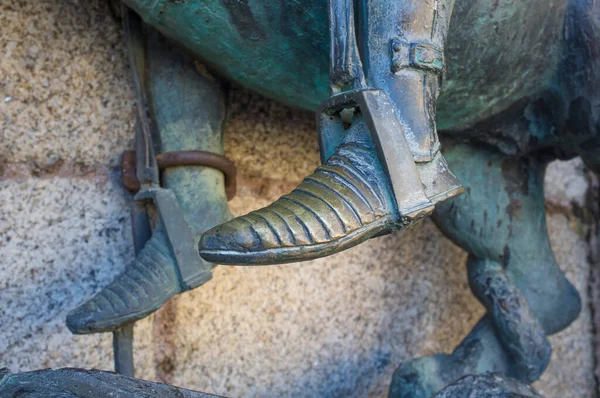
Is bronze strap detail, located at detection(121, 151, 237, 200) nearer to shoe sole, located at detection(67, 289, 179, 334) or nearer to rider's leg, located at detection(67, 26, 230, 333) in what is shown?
rider's leg, located at detection(67, 26, 230, 333)

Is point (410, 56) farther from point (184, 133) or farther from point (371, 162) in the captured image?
point (184, 133)

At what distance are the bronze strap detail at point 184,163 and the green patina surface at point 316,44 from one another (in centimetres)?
9

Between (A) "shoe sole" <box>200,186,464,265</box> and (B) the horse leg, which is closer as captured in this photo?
(A) "shoe sole" <box>200,186,464,265</box>

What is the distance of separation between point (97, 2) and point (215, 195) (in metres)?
0.28

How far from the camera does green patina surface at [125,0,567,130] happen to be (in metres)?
0.69

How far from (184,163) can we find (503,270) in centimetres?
47

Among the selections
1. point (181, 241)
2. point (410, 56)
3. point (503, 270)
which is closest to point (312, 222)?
point (410, 56)

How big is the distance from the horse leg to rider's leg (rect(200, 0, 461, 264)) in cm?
36

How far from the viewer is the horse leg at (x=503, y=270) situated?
915 mm

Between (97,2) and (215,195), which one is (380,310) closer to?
(215,195)

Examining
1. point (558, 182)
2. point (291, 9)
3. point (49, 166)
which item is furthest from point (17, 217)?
point (558, 182)

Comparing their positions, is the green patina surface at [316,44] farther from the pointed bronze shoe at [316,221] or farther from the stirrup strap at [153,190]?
the pointed bronze shoe at [316,221]

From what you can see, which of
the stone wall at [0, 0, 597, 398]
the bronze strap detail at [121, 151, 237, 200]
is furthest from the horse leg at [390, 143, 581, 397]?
the bronze strap detail at [121, 151, 237, 200]

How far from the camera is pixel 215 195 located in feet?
2.61
